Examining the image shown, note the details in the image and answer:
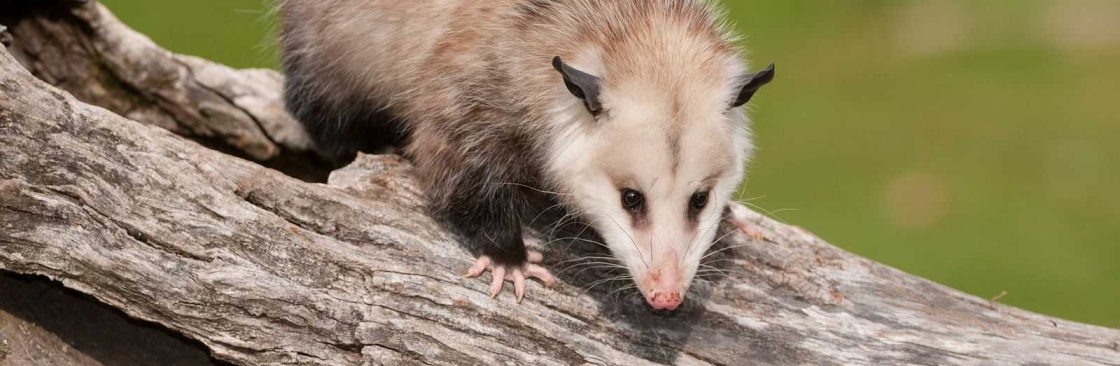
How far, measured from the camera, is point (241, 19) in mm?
6355

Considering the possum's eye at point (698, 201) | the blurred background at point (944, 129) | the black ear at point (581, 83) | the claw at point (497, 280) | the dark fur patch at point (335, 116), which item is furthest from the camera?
the blurred background at point (944, 129)

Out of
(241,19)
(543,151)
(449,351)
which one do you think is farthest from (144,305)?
(241,19)

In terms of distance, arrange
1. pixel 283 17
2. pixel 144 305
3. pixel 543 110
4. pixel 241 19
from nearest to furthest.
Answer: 1. pixel 144 305
2. pixel 543 110
3. pixel 283 17
4. pixel 241 19

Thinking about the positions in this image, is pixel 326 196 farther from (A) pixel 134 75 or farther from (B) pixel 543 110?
(A) pixel 134 75

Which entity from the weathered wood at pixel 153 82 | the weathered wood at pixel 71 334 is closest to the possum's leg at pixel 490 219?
the weathered wood at pixel 71 334

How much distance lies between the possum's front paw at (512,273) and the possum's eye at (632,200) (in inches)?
14.2

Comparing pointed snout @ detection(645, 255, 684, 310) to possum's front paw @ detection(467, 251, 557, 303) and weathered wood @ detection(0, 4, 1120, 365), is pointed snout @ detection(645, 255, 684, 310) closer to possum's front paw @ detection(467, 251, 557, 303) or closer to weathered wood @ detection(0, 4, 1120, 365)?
weathered wood @ detection(0, 4, 1120, 365)

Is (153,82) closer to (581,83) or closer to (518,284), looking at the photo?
(518,284)

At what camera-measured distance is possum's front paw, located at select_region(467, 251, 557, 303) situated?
2.66 meters

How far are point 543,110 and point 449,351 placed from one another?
1.94 ft

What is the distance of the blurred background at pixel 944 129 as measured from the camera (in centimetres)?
558

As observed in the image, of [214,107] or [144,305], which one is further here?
[214,107]

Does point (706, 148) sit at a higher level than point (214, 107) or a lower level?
lower

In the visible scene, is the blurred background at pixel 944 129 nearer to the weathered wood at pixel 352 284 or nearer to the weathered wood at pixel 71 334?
the weathered wood at pixel 352 284
